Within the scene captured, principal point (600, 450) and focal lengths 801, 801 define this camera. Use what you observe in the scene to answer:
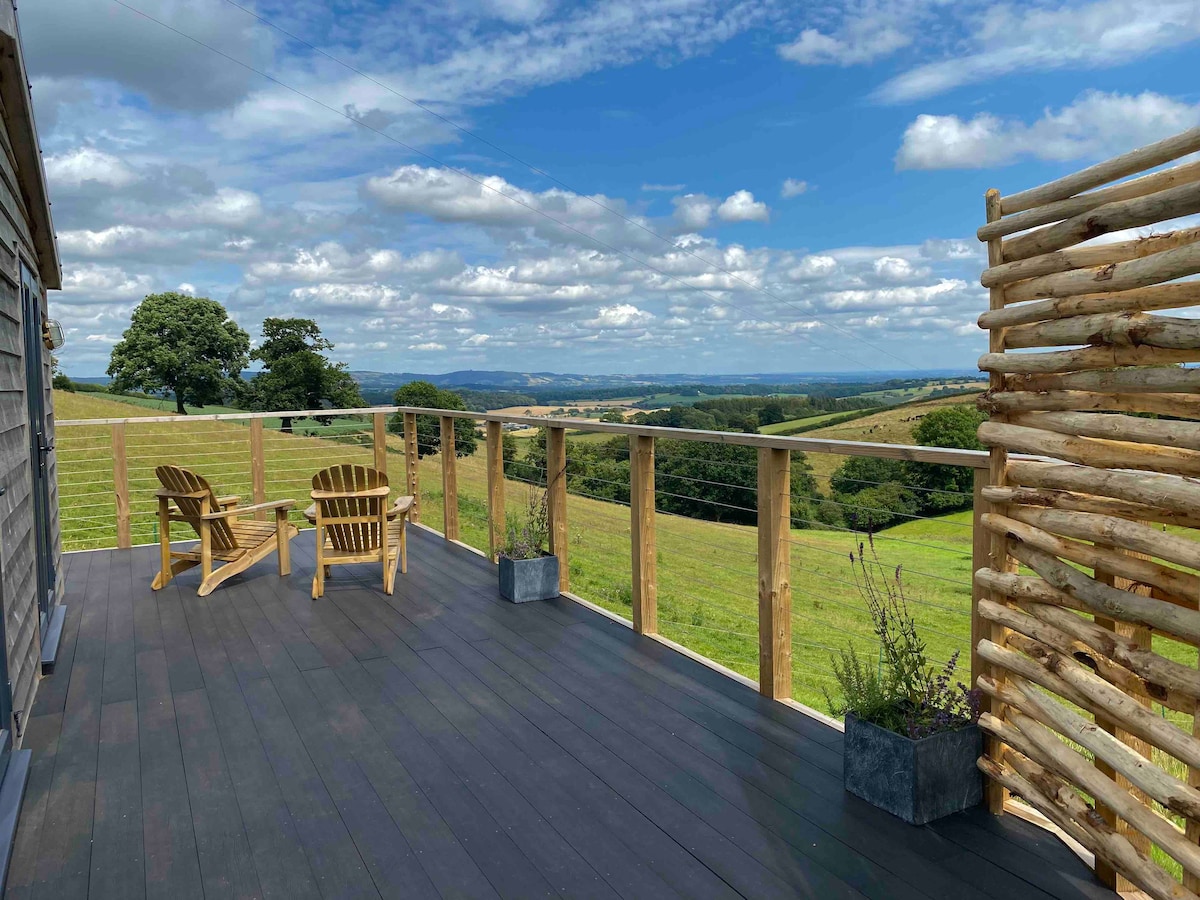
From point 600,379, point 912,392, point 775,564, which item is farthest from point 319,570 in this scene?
point 600,379

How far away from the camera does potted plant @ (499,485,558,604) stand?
5141 millimetres

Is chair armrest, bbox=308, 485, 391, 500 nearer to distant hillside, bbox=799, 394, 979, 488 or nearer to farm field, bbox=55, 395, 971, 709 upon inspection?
farm field, bbox=55, 395, 971, 709

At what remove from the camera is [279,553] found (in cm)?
610

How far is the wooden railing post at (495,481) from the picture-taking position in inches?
239

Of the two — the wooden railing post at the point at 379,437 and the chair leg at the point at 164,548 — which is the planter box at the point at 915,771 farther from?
the wooden railing post at the point at 379,437

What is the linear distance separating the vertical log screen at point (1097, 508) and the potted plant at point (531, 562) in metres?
3.00

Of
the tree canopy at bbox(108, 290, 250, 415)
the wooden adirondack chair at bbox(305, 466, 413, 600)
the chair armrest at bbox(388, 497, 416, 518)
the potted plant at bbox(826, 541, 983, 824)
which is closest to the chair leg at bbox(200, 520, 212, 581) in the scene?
the wooden adirondack chair at bbox(305, 466, 413, 600)

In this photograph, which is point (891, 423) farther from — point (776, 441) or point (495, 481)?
point (776, 441)

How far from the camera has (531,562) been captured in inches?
203

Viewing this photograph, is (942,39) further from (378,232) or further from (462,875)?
(462,875)

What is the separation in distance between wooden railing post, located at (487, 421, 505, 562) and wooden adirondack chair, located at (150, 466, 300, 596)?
57.1 inches

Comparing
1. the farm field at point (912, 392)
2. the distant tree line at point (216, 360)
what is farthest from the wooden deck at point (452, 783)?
the distant tree line at point (216, 360)

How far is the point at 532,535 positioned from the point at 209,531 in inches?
90.1

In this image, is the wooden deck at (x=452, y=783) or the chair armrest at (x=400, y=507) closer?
the wooden deck at (x=452, y=783)
